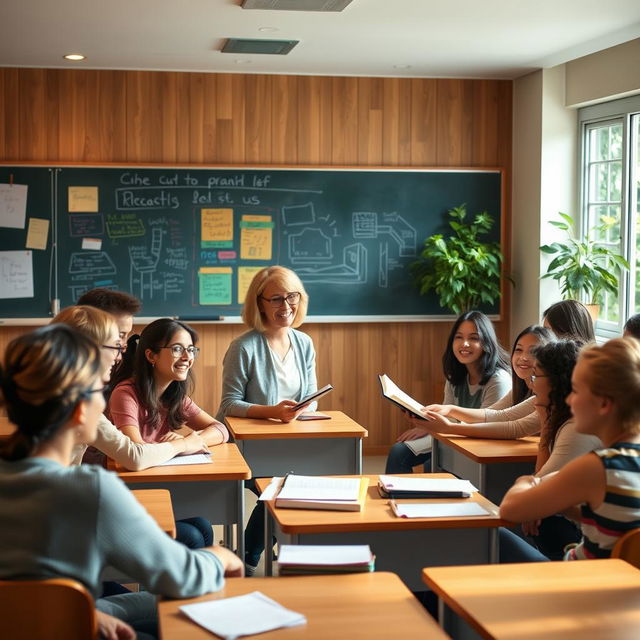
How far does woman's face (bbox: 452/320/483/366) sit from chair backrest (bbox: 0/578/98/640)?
112 inches

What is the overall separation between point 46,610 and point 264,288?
2.68m

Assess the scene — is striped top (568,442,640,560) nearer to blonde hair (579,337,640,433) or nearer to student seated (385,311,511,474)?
blonde hair (579,337,640,433)

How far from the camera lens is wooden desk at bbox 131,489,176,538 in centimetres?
244

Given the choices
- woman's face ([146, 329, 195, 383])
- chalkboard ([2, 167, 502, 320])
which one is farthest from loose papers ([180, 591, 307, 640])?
chalkboard ([2, 167, 502, 320])

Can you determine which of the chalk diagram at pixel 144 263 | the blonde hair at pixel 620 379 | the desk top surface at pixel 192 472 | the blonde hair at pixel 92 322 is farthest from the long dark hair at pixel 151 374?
the chalk diagram at pixel 144 263

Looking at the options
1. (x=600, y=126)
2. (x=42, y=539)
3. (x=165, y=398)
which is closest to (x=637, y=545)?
(x=42, y=539)

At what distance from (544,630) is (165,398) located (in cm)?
214

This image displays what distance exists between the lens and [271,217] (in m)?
6.32

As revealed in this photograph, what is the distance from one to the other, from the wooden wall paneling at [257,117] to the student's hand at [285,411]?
8.92 ft

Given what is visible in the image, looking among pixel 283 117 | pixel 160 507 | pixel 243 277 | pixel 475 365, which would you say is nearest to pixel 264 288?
pixel 475 365

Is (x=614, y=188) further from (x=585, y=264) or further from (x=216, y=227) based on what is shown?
(x=216, y=227)

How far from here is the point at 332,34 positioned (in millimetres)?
5133

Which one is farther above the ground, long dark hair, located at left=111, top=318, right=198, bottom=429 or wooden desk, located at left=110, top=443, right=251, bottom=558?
long dark hair, located at left=111, top=318, right=198, bottom=429

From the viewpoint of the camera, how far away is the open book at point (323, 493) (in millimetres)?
2660
